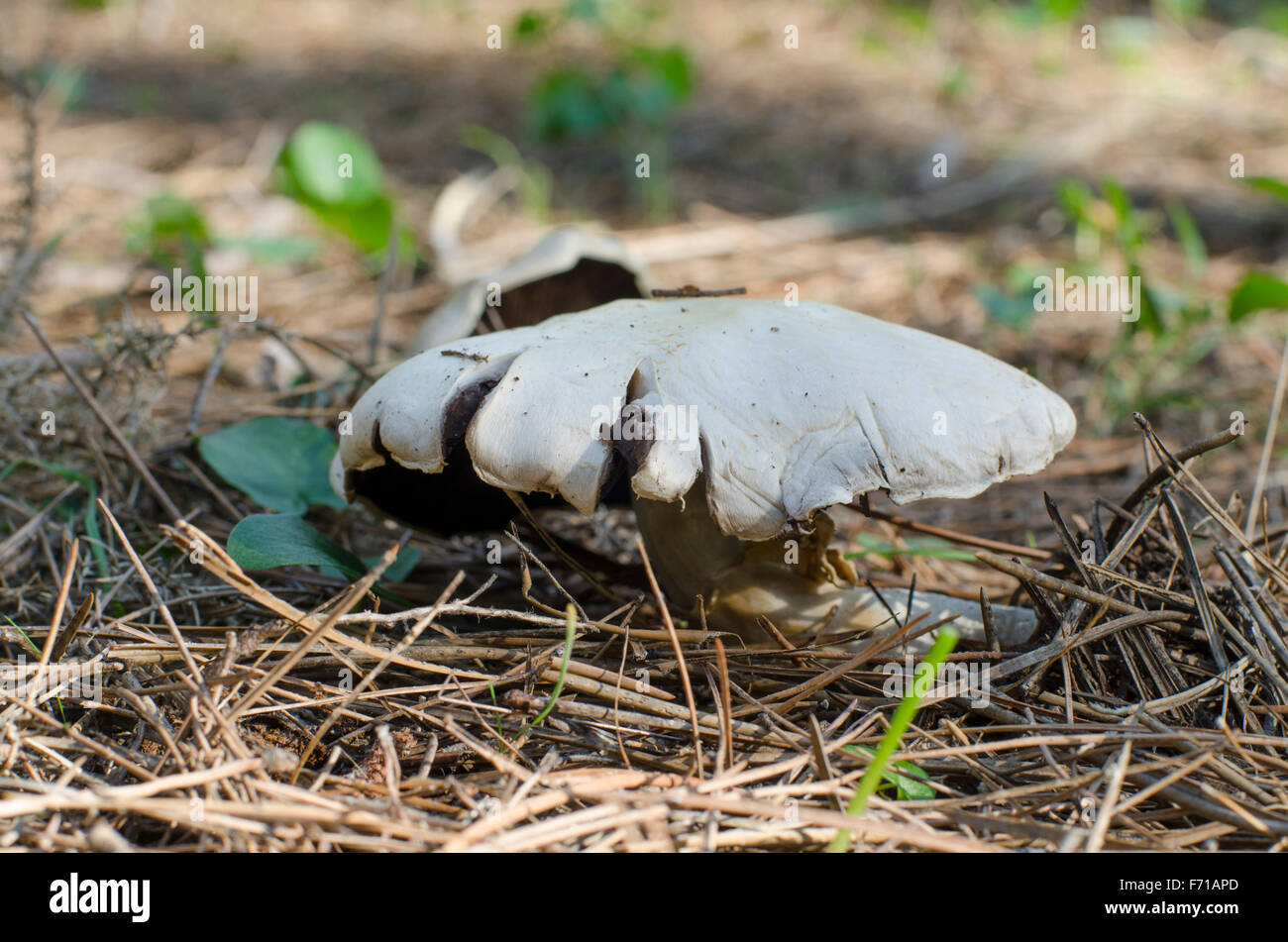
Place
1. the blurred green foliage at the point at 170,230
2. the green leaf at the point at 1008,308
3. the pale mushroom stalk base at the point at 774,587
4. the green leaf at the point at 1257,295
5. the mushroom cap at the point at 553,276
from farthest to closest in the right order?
the blurred green foliage at the point at 170,230, the green leaf at the point at 1008,308, the green leaf at the point at 1257,295, the mushroom cap at the point at 553,276, the pale mushroom stalk base at the point at 774,587

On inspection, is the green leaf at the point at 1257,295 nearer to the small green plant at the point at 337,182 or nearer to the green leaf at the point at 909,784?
the green leaf at the point at 909,784

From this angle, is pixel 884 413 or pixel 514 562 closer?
pixel 884 413

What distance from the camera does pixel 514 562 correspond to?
6.36 ft

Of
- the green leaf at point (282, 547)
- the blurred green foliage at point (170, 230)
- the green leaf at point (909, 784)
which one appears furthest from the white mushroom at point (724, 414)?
the blurred green foliage at point (170, 230)

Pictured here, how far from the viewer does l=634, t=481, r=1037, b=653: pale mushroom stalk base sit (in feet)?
5.17

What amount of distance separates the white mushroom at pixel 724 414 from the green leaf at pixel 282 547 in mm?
113

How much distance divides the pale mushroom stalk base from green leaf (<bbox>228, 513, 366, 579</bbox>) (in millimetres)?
504

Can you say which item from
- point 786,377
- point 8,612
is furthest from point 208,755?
point 786,377

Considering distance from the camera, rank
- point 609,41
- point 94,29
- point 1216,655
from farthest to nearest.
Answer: point 94,29 → point 609,41 → point 1216,655

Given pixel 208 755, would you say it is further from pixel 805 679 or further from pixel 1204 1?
pixel 1204 1

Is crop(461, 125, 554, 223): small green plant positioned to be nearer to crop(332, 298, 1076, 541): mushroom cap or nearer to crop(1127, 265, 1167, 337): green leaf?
crop(1127, 265, 1167, 337): green leaf

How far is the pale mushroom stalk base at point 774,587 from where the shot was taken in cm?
158
